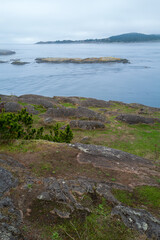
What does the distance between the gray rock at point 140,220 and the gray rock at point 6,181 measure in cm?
593

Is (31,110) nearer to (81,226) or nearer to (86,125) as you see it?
(86,125)

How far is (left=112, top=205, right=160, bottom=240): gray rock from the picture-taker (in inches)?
331

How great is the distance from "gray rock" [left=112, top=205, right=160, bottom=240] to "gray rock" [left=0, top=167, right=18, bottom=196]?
19.5 feet

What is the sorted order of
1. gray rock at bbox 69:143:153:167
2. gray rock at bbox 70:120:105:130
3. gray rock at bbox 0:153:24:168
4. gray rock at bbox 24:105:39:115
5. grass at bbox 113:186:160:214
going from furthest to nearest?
gray rock at bbox 24:105:39:115 < gray rock at bbox 70:120:105:130 < gray rock at bbox 69:143:153:167 < gray rock at bbox 0:153:24:168 < grass at bbox 113:186:160:214

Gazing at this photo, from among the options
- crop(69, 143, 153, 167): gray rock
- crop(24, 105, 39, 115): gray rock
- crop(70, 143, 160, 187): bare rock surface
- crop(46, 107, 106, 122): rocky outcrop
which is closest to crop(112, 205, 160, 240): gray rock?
crop(70, 143, 160, 187): bare rock surface

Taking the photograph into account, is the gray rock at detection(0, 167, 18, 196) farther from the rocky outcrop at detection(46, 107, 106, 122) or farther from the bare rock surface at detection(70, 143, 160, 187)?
the rocky outcrop at detection(46, 107, 106, 122)

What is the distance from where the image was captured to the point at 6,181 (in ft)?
34.6

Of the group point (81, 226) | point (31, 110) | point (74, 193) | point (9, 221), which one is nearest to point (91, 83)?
point (31, 110)

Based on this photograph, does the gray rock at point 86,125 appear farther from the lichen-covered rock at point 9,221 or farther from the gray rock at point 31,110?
the lichen-covered rock at point 9,221

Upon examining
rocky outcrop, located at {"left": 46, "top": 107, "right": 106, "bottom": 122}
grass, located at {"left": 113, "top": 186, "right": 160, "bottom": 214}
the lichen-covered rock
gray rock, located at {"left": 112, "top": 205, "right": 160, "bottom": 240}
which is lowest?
rocky outcrop, located at {"left": 46, "top": 107, "right": 106, "bottom": 122}

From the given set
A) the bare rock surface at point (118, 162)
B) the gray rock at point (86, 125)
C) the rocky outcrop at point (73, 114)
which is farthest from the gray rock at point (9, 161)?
the rocky outcrop at point (73, 114)

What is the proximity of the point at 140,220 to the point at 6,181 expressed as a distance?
25.1ft

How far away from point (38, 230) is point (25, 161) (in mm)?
6410

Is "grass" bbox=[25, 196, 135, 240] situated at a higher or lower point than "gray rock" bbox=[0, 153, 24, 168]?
lower
